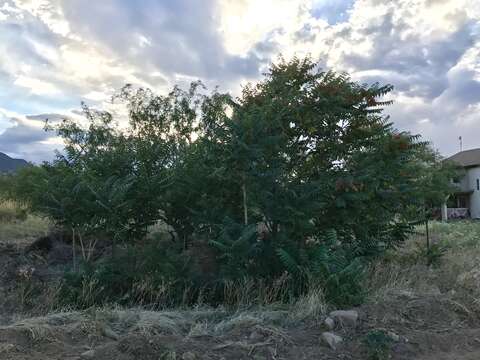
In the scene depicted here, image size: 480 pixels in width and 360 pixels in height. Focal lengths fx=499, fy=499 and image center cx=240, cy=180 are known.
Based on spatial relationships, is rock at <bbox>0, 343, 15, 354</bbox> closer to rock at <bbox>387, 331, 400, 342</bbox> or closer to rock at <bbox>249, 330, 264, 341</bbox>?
rock at <bbox>249, 330, 264, 341</bbox>

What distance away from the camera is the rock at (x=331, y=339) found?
5.50m

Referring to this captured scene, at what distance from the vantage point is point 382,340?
538cm

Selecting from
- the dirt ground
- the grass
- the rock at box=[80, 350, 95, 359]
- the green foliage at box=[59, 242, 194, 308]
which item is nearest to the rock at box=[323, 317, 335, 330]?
the dirt ground

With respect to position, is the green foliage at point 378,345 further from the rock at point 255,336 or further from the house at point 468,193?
the house at point 468,193

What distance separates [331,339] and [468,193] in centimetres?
4469

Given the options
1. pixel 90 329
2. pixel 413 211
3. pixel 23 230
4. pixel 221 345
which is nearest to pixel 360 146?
pixel 413 211

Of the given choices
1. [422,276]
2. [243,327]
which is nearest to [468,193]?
[422,276]

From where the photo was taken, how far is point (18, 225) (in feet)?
52.1

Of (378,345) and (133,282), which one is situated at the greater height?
(133,282)

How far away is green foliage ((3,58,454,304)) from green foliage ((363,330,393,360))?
1.10 m

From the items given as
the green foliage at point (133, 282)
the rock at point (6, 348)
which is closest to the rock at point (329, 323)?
the green foliage at point (133, 282)

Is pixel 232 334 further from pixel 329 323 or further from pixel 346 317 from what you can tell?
pixel 346 317

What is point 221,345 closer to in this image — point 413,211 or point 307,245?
point 307,245

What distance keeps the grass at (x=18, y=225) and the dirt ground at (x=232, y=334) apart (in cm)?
748
